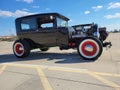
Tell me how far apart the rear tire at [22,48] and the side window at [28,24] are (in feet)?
2.34

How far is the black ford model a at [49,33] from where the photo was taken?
25.8 ft

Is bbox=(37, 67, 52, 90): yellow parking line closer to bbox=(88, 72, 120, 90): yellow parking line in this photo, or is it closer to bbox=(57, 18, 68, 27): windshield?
bbox=(88, 72, 120, 90): yellow parking line

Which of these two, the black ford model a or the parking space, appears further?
the black ford model a

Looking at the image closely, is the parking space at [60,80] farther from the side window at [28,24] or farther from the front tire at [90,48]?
the side window at [28,24]

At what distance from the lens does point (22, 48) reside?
8.59 metres

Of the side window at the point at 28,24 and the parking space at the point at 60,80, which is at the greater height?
the side window at the point at 28,24

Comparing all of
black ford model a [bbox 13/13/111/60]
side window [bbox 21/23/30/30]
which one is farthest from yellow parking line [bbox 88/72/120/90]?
side window [bbox 21/23/30/30]

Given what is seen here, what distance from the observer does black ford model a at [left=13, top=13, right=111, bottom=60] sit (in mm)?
7860

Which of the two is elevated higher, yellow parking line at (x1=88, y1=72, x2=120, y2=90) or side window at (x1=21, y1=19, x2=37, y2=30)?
side window at (x1=21, y1=19, x2=37, y2=30)

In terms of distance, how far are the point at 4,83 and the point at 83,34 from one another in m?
4.53

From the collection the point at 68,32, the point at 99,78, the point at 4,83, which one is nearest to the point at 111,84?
the point at 99,78

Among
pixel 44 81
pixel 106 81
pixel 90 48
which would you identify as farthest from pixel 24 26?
pixel 106 81

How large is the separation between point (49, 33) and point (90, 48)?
2.14 metres

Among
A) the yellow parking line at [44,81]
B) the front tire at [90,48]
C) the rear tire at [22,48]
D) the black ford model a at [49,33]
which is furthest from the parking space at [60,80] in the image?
the rear tire at [22,48]
